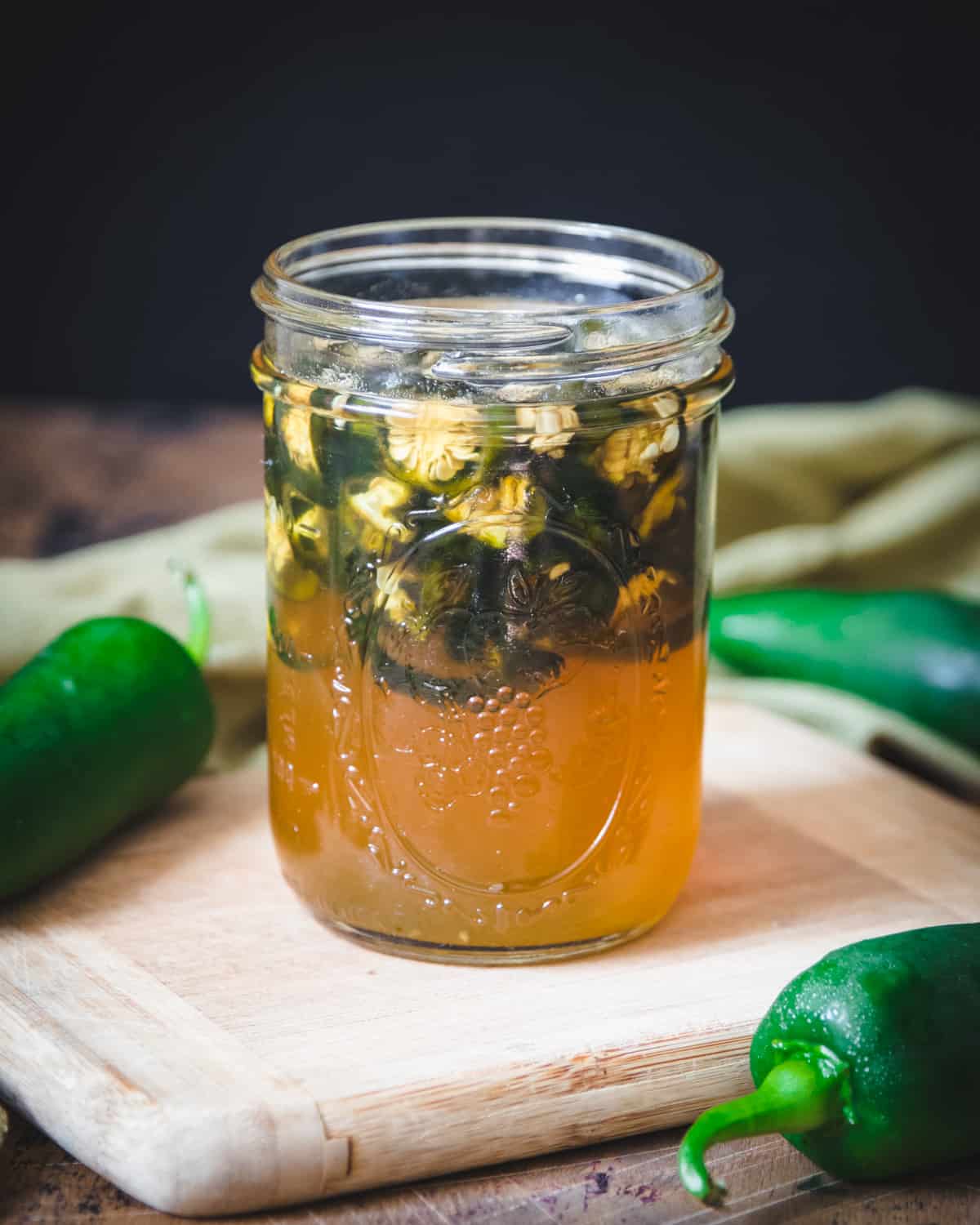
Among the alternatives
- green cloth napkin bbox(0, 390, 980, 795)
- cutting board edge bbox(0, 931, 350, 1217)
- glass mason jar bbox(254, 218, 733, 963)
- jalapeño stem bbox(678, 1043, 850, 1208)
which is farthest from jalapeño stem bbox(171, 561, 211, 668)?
jalapeño stem bbox(678, 1043, 850, 1208)

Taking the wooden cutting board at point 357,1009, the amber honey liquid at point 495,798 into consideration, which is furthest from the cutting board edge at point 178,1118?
the amber honey liquid at point 495,798

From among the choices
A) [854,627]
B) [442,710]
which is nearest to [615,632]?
[442,710]

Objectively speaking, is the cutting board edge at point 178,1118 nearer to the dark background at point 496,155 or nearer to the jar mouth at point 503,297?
the jar mouth at point 503,297

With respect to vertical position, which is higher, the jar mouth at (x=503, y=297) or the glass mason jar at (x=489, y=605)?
the jar mouth at (x=503, y=297)

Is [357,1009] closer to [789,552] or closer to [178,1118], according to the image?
[178,1118]

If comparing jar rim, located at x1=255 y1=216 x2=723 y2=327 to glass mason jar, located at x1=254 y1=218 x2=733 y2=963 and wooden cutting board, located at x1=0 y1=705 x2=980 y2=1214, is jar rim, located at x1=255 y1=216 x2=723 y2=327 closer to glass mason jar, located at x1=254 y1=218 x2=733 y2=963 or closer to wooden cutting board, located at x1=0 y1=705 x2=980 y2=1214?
glass mason jar, located at x1=254 y1=218 x2=733 y2=963

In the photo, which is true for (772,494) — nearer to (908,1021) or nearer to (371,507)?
(371,507)

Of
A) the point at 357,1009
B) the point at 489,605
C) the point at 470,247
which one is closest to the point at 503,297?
the point at 470,247
